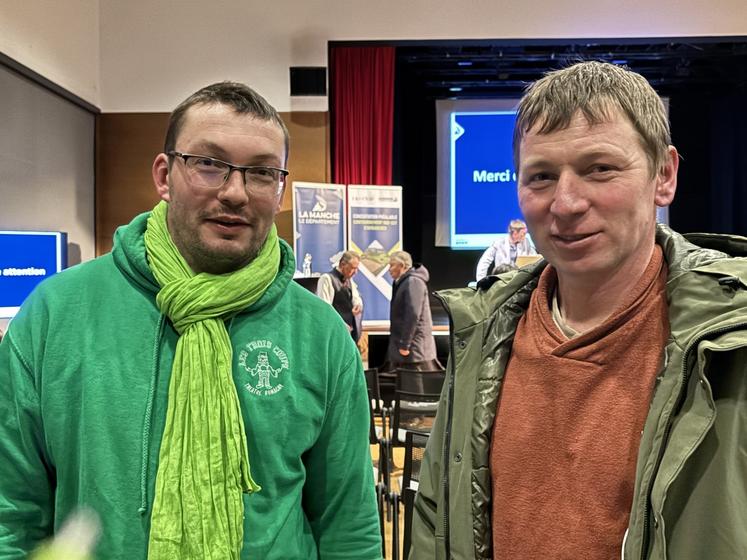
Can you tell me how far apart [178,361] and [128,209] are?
24.2 feet

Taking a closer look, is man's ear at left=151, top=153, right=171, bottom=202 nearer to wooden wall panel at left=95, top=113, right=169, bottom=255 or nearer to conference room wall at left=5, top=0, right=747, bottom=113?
conference room wall at left=5, top=0, right=747, bottom=113

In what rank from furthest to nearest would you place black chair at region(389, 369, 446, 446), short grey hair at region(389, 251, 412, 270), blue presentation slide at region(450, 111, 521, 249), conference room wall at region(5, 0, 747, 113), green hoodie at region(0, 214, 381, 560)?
blue presentation slide at region(450, 111, 521, 249), conference room wall at region(5, 0, 747, 113), short grey hair at region(389, 251, 412, 270), black chair at region(389, 369, 446, 446), green hoodie at region(0, 214, 381, 560)

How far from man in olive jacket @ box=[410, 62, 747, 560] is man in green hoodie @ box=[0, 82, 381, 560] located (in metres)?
0.32

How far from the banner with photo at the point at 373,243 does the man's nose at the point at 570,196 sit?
7196mm

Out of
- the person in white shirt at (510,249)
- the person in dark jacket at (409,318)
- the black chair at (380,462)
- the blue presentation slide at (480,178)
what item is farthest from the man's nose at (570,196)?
the blue presentation slide at (480,178)

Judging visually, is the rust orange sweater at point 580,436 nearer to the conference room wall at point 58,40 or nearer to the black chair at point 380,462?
the black chair at point 380,462

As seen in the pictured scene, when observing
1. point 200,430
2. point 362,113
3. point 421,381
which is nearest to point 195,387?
point 200,430

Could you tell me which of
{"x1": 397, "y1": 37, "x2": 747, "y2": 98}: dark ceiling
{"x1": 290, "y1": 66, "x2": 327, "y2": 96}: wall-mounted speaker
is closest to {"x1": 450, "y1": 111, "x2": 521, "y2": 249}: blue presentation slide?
{"x1": 397, "y1": 37, "x2": 747, "y2": 98}: dark ceiling

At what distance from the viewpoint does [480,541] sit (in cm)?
124

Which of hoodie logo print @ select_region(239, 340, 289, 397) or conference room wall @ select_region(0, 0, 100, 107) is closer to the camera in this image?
hoodie logo print @ select_region(239, 340, 289, 397)

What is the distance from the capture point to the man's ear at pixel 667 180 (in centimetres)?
117

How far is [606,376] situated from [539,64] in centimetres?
1039

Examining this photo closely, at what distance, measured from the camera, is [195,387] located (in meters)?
1.33

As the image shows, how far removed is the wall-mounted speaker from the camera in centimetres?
803
